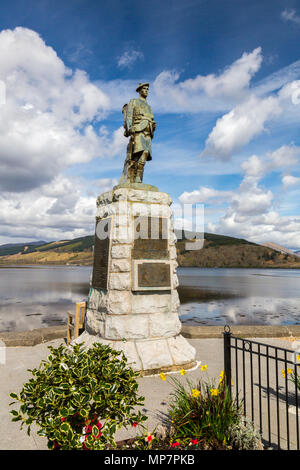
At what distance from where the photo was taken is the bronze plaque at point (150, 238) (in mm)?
6680

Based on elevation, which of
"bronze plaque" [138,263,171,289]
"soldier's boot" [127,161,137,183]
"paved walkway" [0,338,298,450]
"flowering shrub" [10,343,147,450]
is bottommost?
"paved walkway" [0,338,298,450]

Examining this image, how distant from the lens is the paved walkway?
3.77 metres

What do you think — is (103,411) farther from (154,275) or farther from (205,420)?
(154,275)

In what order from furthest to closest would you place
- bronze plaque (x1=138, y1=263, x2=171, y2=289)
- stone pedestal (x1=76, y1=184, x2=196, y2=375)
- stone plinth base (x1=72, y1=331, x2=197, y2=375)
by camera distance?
bronze plaque (x1=138, y1=263, x2=171, y2=289) < stone pedestal (x1=76, y1=184, x2=196, y2=375) < stone plinth base (x1=72, y1=331, x2=197, y2=375)

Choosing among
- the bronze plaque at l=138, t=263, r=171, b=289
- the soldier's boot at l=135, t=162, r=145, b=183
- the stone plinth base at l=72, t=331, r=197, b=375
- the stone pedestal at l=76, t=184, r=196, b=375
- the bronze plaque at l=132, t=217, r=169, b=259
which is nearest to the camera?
the stone plinth base at l=72, t=331, r=197, b=375

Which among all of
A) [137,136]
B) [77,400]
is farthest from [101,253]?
[77,400]

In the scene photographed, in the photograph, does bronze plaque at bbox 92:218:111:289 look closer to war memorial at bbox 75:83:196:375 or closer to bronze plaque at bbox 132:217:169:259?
war memorial at bbox 75:83:196:375

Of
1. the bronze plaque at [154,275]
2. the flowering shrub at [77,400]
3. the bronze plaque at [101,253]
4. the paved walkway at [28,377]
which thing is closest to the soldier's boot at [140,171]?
the bronze plaque at [101,253]

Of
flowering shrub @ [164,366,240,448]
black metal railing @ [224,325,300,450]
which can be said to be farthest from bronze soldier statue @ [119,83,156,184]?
flowering shrub @ [164,366,240,448]

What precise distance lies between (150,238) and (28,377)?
3.86m

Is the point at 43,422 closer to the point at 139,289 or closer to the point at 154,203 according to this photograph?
the point at 139,289

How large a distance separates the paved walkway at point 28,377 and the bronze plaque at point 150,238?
2594mm

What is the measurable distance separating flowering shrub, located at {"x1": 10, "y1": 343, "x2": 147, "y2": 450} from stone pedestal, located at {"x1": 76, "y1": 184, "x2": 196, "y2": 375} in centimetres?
304
